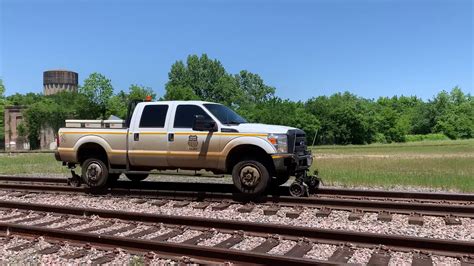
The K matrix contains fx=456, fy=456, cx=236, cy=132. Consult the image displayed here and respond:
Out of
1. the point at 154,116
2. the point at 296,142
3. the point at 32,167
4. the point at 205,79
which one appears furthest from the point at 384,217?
the point at 205,79

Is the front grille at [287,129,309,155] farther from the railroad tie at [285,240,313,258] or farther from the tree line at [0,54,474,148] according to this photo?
the tree line at [0,54,474,148]

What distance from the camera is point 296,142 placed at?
10.6m

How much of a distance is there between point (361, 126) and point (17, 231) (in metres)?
90.7

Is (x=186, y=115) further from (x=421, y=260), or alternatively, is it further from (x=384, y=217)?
(x=421, y=260)

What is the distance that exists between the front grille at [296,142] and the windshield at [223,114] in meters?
1.38

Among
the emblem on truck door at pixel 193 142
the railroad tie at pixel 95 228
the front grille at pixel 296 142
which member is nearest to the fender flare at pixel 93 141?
the emblem on truck door at pixel 193 142

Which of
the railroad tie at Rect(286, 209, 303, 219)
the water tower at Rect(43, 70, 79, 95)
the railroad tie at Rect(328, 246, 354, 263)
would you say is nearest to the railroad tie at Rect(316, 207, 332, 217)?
the railroad tie at Rect(286, 209, 303, 219)

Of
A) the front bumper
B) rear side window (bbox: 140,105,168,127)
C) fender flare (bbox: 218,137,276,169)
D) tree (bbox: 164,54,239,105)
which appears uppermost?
tree (bbox: 164,54,239,105)

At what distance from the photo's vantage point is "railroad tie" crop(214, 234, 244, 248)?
6423 mm

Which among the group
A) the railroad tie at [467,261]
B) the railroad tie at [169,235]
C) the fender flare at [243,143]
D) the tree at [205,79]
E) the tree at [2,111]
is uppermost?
the tree at [205,79]

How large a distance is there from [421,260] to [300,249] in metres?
1.53

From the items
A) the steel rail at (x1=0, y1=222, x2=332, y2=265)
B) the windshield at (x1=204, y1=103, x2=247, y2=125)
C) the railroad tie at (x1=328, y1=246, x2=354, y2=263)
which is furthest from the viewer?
the windshield at (x1=204, y1=103, x2=247, y2=125)

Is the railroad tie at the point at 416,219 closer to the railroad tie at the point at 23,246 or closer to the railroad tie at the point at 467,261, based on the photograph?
the railroad tie at the point at 467,261

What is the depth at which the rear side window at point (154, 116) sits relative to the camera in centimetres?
1105
